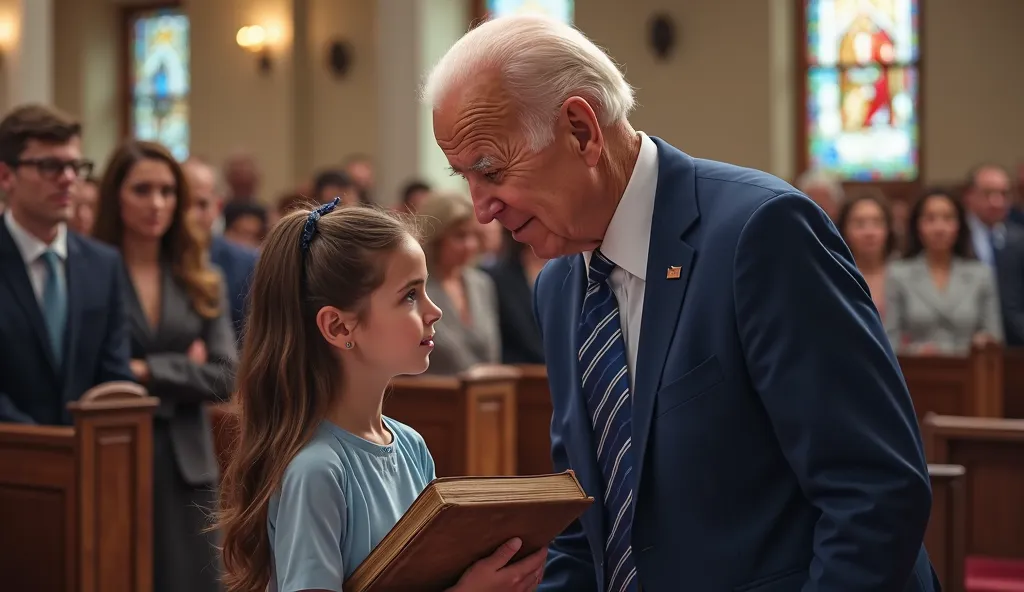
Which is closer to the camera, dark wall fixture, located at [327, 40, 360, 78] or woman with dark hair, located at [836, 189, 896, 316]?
woman with dark hair, located at [836, 189, 896, 316]

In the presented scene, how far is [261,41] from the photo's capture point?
44.1ft

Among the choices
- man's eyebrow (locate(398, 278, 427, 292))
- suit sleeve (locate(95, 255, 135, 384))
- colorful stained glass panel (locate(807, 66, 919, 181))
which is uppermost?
colorful stained glass panel (locate(807, 66, 919, 181))

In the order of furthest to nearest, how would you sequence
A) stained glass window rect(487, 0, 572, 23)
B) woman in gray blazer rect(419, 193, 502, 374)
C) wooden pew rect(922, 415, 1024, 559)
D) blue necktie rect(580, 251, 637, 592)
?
stained glass window rect(487, 0, 572, 23) → woman in gray blazer rect(419, 193, 502, 374) → wooden pew rect(922, 415, 1024, 559) → blue necktie rect(580, 251, 637, 592)

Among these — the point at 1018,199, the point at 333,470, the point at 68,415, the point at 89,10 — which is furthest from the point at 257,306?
the point at 89,10

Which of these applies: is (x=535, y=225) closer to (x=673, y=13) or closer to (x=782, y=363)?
(x=782, y=363)

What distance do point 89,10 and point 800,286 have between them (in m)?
14.8

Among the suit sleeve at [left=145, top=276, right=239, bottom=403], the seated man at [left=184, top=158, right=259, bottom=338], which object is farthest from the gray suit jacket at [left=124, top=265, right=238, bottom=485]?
the seated man at [left=184, top=158, right=259, bottom=338]

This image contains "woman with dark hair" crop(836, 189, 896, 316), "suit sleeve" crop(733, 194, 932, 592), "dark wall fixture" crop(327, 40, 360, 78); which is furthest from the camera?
"dark wall fixture" crop(327, 40, 360, 78)

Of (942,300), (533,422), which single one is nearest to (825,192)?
(942,300)

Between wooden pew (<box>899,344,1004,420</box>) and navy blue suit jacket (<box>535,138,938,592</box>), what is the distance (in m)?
4.29

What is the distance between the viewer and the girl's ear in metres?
2.06

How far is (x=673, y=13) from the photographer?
11273 millimetres

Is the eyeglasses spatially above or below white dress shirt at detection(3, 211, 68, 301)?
above

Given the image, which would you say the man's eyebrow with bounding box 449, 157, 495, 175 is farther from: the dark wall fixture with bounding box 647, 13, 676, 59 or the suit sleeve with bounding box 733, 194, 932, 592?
the dark wall fixture with bounding box 647, 13, 676, 59
